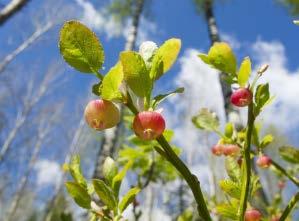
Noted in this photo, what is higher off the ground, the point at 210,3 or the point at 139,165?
the point at 210,3

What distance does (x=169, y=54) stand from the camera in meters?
0.57

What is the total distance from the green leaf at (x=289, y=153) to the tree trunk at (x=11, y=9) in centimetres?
389

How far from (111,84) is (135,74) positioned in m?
0.04

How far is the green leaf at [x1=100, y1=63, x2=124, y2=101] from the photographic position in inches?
19.0

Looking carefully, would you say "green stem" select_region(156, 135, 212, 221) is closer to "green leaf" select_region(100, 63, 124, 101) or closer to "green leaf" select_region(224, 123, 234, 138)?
"green leaf" select_region(100, 63, 124, 101)

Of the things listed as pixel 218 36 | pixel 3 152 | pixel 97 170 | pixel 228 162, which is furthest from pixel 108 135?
pixel 3 152

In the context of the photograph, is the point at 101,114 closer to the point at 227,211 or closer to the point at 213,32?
the point at 227,211

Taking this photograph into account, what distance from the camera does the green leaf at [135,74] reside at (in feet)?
1.65

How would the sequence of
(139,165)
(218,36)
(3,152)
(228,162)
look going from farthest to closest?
(3,152) < (218,36) < (139,165) < (228,162)

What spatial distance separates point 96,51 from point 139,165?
1332mm

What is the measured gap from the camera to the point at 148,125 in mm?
453

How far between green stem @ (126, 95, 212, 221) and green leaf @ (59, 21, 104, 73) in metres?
0.06

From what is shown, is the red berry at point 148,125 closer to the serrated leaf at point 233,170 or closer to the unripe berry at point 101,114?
the unripe berry at point 101,114

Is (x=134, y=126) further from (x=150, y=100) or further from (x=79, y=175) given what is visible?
(x=79, y=175)
